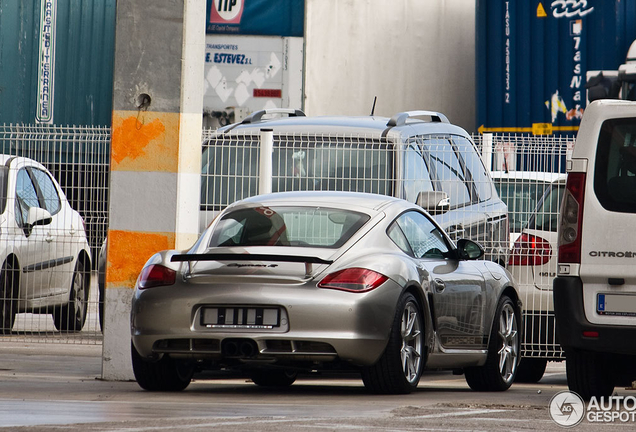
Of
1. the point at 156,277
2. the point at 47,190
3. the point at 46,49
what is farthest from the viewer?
the point at 46,49

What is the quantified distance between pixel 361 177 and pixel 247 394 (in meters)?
3.32

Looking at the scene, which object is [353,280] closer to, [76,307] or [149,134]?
[149,134]

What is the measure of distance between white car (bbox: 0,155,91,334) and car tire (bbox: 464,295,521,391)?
3.91 metres

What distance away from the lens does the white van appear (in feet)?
25.7

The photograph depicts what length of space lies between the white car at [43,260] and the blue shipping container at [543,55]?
1963 centimetres

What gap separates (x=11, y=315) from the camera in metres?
12.4

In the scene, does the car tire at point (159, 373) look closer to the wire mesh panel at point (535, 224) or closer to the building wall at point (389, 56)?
the wire mesh panel at point (535, 224)

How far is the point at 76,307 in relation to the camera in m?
12.3

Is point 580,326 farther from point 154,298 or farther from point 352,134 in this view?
point 352,134

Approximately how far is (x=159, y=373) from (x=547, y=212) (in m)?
4.21

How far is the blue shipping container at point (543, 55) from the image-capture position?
30.5 meters

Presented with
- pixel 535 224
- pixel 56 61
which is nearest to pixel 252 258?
pixel 535 224

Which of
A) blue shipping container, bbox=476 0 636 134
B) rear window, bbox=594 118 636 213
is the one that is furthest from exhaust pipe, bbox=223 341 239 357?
blue shipping container, bbox=476 0 636 134

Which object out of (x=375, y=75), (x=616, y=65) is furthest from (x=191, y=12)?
(x=375, y=75)
